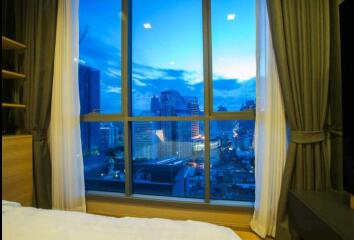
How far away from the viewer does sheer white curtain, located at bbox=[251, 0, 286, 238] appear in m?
2.24

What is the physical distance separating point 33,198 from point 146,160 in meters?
1.30

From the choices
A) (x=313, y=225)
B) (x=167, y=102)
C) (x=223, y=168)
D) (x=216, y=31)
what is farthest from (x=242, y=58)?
(x=313, y=225)

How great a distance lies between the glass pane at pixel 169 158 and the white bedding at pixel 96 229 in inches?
52.5

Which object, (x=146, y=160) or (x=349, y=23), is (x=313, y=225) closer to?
(x=349, y=23)

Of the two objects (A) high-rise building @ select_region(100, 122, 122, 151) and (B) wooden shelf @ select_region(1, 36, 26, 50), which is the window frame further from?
(B) wooden shelf @ select_region(1, 36, 26, 50)

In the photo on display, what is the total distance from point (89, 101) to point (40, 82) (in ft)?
1.81

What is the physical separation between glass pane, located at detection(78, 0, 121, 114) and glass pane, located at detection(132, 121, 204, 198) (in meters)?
0.49

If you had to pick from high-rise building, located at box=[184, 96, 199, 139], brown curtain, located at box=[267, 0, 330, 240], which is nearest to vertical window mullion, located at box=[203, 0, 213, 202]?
high-rise building, located at box=[184, 96, 199, 139]

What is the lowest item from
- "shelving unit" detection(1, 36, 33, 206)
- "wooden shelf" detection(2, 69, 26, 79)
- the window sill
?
the window sill

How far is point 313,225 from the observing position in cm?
159

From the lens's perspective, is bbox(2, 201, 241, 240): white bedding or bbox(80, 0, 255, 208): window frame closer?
bbox(2, 201, 241, 240): white bedding

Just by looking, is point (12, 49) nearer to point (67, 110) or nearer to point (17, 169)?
point (67, 110)

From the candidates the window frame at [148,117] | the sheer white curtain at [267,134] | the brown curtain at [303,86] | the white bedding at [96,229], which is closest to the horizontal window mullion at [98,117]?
the window frame at [148,117]

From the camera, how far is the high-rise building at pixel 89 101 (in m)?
2.95
